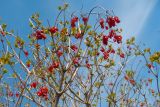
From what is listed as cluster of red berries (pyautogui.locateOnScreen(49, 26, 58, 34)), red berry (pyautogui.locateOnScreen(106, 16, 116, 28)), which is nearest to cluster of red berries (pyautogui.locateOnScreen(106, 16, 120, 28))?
red berry (pyautogui.locateOnScreen(106, 16, 116, 28))

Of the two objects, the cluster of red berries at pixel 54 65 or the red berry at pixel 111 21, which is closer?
the cluster of red berries at pixel 54 65

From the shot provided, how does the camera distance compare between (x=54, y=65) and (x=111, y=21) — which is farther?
(x=111, y=21)

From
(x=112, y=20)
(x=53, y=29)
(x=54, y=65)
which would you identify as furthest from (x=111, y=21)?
(x=54, y=65)

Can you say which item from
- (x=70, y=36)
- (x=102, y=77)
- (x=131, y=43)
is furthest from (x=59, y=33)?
(x=131, y=43)

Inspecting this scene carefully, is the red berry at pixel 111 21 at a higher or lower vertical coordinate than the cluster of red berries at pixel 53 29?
higher

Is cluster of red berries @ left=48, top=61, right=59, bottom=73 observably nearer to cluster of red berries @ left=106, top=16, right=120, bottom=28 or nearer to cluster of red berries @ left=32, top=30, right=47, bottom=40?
cluster of red berries @ left=32, top=30, right=47, bottom=40

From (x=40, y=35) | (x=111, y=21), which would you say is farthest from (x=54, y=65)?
(x=111, y=21)

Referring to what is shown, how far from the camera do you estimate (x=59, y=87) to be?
707cm

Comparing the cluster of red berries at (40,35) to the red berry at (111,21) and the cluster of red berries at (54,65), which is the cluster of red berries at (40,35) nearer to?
the cluster of red berries at (54,65)

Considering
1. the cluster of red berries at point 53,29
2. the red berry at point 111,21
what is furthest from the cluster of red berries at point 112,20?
the cluster of red berries at point 53,29

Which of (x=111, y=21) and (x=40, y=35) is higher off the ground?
(x=111, y=21)

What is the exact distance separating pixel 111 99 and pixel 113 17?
287 cm

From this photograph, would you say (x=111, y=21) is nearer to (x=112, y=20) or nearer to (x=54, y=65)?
(x=112, y=20)

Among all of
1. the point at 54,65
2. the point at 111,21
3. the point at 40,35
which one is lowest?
the point at 54,65
